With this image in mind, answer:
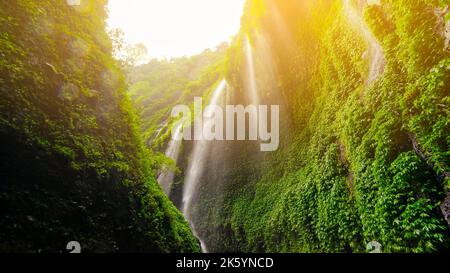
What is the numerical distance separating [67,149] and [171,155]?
717 inches

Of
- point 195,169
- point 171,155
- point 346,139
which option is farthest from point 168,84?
point 346,139

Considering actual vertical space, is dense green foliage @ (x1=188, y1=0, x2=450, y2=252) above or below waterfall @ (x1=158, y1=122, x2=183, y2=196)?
below

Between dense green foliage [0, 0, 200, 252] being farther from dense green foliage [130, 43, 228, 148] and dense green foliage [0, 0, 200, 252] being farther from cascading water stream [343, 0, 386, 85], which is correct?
dense green foliage [130, 43, 228, 148]

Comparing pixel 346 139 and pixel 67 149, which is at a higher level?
pixel 346 139

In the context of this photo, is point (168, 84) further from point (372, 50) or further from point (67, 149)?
point (67, 149)

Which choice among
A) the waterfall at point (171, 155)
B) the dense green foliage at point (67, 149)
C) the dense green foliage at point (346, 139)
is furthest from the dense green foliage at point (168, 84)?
the dense green foliage at point (67, 149)

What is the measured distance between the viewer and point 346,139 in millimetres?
7332

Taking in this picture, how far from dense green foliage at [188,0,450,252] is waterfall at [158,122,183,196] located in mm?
7606

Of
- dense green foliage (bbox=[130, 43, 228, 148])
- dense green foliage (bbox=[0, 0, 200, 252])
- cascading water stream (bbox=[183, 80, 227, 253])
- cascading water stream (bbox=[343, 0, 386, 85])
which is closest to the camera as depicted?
dense green foliage (bbox=[0, 0, 200, 252])

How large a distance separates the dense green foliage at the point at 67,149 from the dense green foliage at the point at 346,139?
481 centimetres

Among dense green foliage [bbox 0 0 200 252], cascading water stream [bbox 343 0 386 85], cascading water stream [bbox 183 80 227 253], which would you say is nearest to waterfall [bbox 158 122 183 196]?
cascading water stream [bbox 183 80 227 253]

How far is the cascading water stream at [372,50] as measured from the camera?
6558mm

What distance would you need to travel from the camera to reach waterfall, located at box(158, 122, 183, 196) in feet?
73.8
